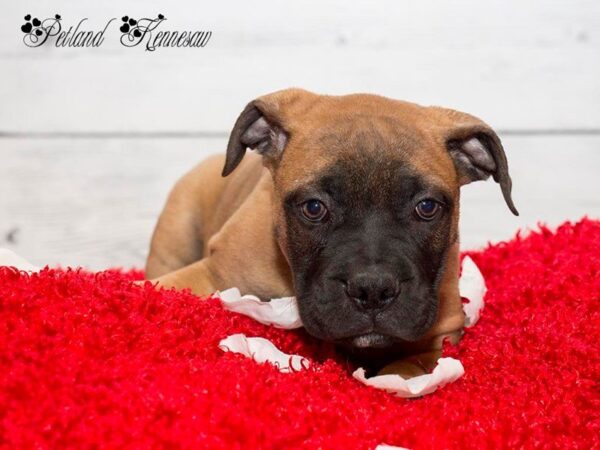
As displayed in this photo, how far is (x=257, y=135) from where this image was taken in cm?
307

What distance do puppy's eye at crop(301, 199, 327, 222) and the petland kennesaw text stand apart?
2220 millimetres

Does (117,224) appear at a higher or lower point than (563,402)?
lower

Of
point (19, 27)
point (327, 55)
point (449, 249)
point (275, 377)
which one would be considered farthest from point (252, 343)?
point (19, 27)

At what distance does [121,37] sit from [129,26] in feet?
0.26

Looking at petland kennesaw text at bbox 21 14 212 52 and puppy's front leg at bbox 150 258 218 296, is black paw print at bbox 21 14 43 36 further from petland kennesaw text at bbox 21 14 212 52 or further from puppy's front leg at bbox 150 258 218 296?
puppy's front leg at bbox 150 258 218 296

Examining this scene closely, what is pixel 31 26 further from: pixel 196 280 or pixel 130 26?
pixel 196 280

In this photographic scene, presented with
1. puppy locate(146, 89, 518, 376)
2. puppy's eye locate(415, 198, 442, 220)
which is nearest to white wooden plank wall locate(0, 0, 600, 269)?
puppy locate(146, 89, 518, 376)

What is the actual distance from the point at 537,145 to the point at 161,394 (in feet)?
10.8

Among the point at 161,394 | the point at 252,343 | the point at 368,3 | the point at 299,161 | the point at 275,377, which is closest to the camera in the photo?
the point at 161,394

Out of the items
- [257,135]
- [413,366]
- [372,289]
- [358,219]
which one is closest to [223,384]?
[372,289]

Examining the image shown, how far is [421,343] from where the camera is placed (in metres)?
2.99

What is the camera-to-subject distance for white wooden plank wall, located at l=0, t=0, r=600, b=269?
470 centimetres

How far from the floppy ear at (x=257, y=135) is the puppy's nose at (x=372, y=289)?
68 cm

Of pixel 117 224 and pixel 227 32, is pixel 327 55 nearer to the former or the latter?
pixel 227 32
